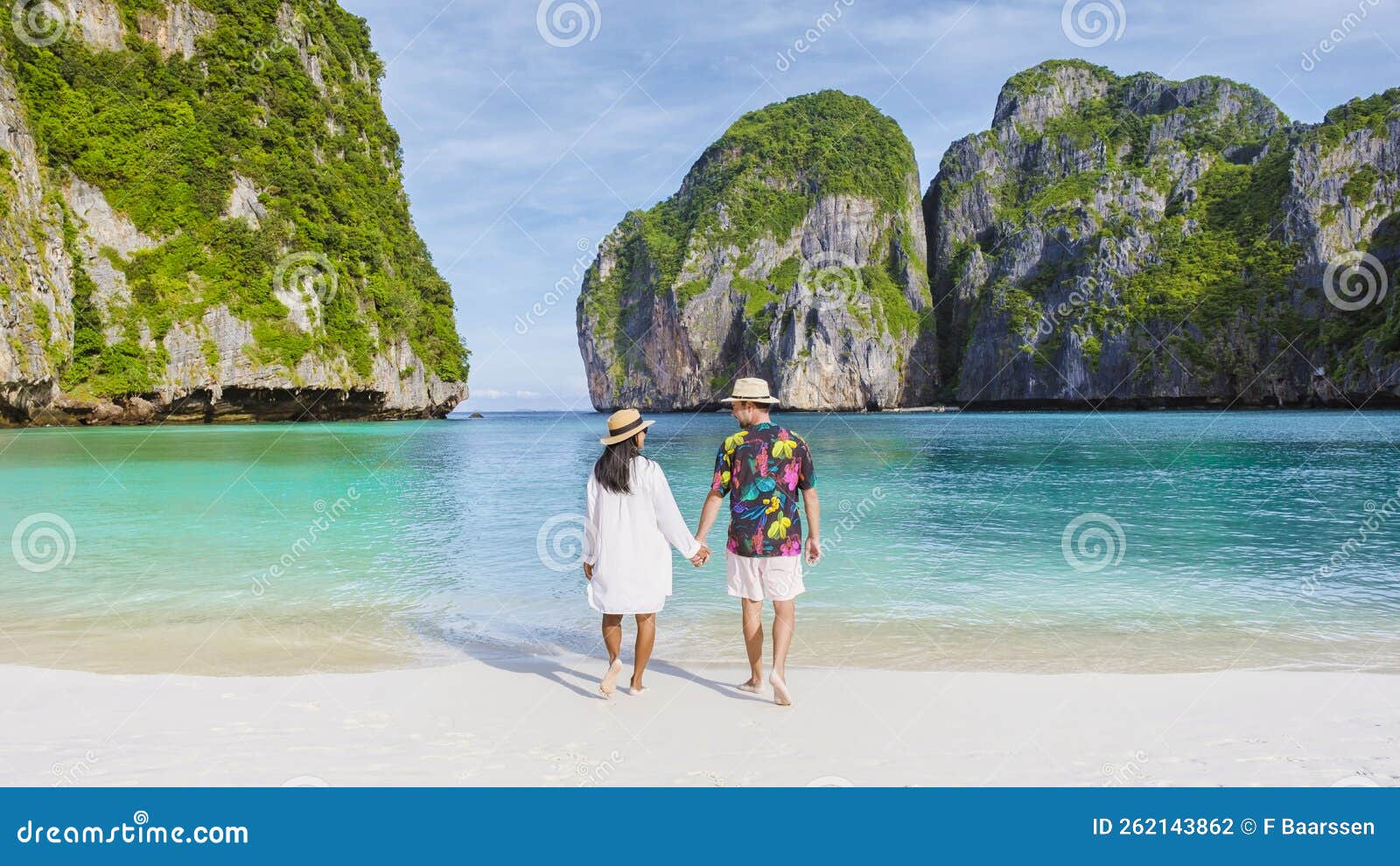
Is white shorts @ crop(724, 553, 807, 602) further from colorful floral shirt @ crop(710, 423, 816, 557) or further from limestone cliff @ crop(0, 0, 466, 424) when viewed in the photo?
limestone cliff @ crop(0, 0, 466, 424)

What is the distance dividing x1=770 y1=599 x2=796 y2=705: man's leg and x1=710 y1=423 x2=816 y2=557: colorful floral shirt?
1.35 ft

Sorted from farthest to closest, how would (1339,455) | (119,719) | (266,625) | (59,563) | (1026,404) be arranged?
(1026,404), (1339,455), (59,563), (266,625), (119,719)

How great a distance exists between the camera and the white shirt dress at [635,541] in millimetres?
4988

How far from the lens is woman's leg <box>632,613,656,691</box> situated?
5094 mm

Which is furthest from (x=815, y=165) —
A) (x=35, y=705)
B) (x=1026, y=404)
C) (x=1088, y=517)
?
(x=35, y=705)

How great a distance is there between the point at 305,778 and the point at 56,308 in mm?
55101

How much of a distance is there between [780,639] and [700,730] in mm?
953

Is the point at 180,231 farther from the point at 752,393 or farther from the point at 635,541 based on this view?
Result: the point at 752,393

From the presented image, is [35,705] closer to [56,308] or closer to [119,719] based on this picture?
[119,719]

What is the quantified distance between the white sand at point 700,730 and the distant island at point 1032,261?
90.1m

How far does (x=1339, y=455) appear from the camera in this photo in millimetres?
27484

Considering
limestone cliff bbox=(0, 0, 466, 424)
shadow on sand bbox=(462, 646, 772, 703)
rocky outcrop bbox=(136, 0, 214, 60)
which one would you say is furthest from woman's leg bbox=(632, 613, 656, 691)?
rocky outcrop bbox=(136, 0, 214, 60)

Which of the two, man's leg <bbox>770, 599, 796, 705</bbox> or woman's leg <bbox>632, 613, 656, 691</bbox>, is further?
woman's leg <bbox>632, 613, 656, 691</bbox>

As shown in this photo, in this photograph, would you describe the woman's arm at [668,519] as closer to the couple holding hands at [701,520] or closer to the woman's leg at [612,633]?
the couple holding hands at [701,520]
